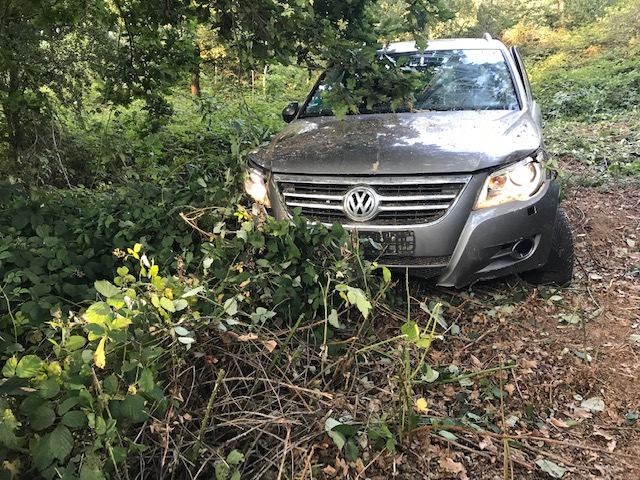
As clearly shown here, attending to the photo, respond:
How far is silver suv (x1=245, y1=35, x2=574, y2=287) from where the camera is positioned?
2.80 m

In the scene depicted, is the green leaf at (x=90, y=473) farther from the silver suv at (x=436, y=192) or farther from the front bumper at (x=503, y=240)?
the front bumper at (x=503, y=240)

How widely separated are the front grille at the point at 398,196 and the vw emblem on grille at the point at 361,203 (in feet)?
0.08

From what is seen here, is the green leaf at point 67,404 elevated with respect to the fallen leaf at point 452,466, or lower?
elevated

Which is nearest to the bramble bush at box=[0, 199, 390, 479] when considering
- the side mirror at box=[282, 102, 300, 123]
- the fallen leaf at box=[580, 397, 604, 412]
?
the fallen leaf at box=[580, 397, 604, 412]

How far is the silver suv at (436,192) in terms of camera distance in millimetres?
2805

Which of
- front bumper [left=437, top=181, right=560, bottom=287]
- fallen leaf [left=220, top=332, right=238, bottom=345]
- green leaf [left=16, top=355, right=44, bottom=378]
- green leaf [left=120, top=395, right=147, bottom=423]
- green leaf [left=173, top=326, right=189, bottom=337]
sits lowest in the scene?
front bumper [left=437, top=181, right=560, bottom=287]

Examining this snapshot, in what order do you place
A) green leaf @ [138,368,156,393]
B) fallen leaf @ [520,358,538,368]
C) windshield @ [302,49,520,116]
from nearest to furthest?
green leaf @ [138,368,156,393], fallen leaf @ [520,358,538,368], windshield @ [302,49,520,116]

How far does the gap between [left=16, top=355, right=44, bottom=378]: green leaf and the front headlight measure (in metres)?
2.22

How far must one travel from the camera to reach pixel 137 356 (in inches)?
68.3

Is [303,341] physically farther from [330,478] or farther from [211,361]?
[330,478]

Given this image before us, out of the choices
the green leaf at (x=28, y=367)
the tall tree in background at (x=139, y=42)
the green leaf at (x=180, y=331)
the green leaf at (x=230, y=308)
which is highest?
the tall tree in background at (x=139, y=42)

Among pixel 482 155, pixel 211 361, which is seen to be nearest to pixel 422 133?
pixel 482 155

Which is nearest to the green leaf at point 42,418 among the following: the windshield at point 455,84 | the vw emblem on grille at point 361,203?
the vw emblem on grille at point 361,203

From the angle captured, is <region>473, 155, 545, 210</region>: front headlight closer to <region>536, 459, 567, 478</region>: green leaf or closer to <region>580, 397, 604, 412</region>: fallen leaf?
<region>580, 397, 604, 412</region>: fallen leaf
